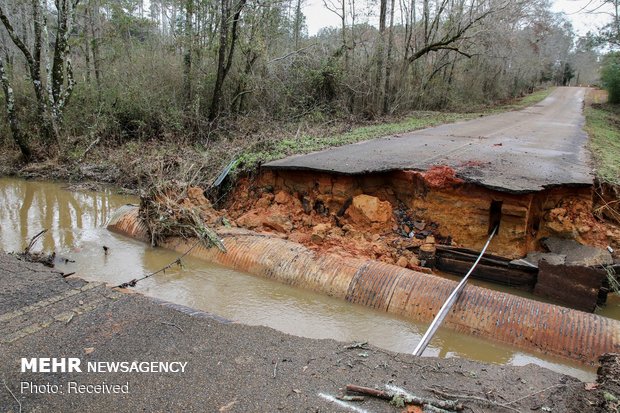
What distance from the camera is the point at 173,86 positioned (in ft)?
50.6

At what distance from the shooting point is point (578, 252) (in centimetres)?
605

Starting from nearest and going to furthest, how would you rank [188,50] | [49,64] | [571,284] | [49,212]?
1. [571,284]
2. [49,212]
3. [49,64]
4. [188,50]

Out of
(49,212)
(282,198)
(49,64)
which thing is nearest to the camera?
(282,198)

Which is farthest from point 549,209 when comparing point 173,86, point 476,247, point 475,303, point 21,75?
point 21,75

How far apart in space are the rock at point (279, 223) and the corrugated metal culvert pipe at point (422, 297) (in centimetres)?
55

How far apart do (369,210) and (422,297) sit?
2247mm

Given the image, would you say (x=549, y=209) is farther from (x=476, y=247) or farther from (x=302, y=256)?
(x=302, y=256)

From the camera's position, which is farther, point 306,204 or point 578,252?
point 306,204

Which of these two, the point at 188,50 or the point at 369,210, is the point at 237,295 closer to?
the point at 369,210

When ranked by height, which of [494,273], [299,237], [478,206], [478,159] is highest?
[478,159]

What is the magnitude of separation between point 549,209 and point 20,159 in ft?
44.7

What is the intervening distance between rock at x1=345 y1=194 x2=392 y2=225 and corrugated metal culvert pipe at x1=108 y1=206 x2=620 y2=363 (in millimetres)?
1389

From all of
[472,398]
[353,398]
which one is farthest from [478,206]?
[353,398]

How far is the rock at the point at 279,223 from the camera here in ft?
23.3
